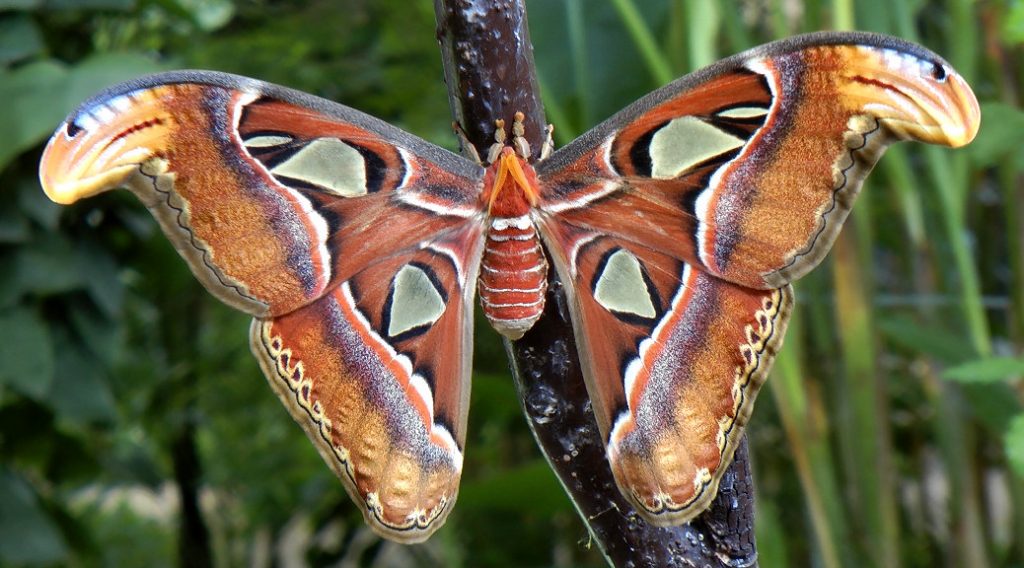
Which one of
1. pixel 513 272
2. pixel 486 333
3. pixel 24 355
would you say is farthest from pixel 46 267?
pixel 513 272

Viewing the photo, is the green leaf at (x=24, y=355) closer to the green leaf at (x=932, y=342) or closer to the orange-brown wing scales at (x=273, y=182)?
the orange-brown wing scales at (x=273, y=182)

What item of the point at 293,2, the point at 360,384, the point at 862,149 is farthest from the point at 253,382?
the point at 862,149

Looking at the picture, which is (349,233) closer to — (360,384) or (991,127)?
(360,384)

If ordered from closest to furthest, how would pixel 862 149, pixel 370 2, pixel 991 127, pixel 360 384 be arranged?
pixel 862 149, pixel 360 384, pixel 991 127, pixel 370 2

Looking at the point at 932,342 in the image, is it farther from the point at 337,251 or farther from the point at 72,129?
the point at 72,129

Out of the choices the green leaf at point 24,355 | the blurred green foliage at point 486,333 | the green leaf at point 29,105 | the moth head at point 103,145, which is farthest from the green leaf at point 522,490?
the moth head at point 103,145

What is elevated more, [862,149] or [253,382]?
[862,149]
